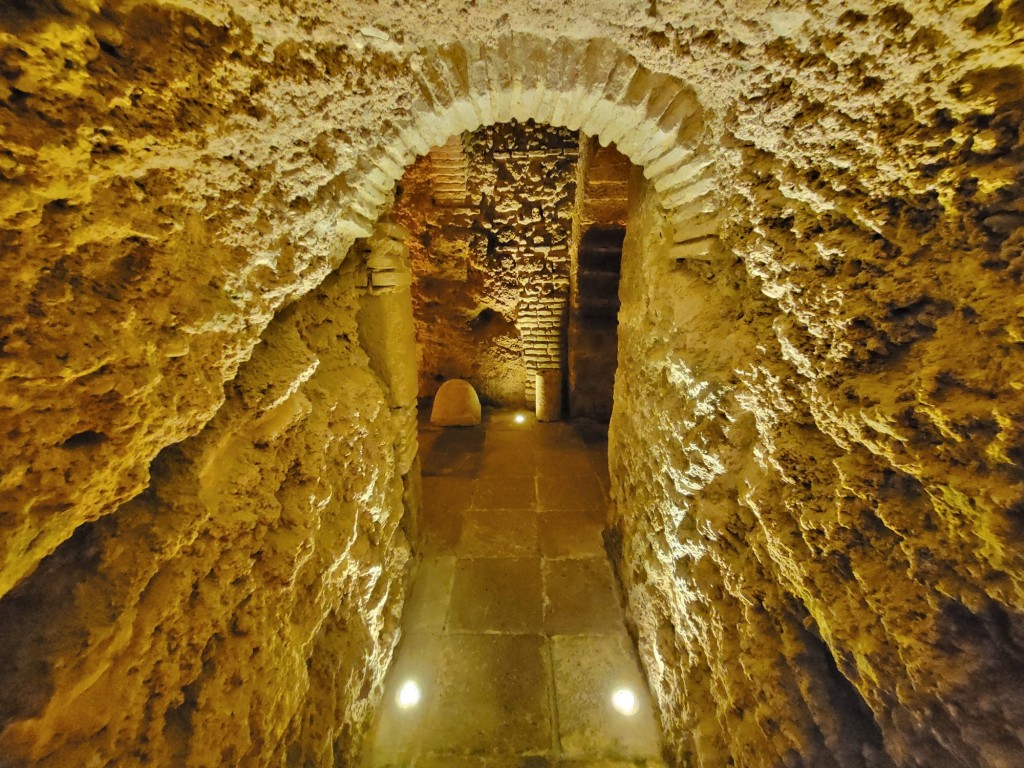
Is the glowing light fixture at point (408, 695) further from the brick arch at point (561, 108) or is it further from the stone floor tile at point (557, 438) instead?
the stone floor tile at point (557, 438)

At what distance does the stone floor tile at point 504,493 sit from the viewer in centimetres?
366

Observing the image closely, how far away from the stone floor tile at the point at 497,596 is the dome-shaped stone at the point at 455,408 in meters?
2.36

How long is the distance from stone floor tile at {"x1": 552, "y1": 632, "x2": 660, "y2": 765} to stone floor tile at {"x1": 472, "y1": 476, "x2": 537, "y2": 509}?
4.35 feet

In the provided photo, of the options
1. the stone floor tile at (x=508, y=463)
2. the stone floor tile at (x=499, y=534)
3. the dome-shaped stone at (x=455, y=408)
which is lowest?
the stone floor tile at (x=499, y=534)

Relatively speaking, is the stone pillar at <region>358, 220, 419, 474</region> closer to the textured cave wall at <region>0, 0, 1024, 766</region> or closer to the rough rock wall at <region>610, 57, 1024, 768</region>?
the textured cave wall at <region>0, 0, 1024, 766</region>

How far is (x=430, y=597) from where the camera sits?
107 inches

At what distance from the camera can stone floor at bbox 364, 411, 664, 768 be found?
78.1 inches

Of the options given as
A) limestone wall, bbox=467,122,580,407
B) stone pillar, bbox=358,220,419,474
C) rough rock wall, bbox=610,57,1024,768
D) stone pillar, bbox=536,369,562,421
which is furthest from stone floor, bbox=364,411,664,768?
limestone wall, bbox=467,122,580,407

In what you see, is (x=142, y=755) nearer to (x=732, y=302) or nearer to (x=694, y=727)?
(x=694, y=727)

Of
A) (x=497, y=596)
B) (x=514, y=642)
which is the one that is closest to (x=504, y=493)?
(x=497, y=596)

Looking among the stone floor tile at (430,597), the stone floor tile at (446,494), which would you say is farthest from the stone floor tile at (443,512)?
the stone floor tile at (430,597)

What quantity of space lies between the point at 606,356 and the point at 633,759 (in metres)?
3.82

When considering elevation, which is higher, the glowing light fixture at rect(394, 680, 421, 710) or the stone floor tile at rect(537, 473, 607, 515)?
the stone floor tile at rect(537, 473, 607, 515)

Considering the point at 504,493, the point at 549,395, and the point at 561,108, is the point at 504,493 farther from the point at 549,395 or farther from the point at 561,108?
the point at 561,108
